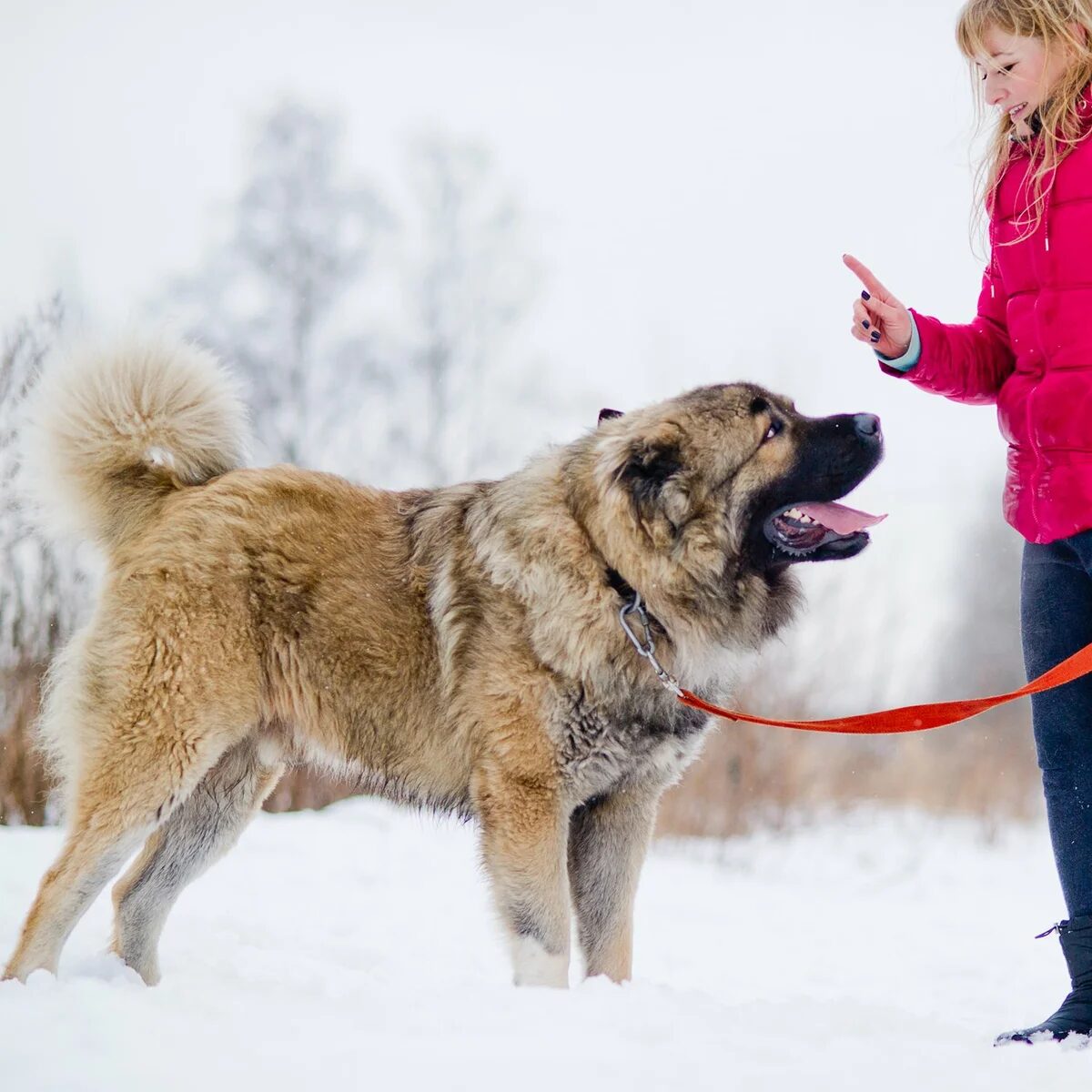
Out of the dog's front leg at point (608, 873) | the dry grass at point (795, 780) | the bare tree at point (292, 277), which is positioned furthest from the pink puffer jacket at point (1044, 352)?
the bare tree at point (292, 277)

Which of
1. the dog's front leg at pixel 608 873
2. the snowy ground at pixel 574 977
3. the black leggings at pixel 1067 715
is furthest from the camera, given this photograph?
the dog's front leg at pixel 608 873

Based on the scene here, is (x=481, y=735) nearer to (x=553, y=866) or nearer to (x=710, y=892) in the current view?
(x=553, y=866)

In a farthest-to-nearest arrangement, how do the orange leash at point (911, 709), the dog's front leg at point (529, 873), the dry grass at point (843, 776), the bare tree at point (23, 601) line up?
the dry grass at point (843, 776)
the bare tree at point (23, 601)
the dog's front leg at point (529, 873)
the orange leash at point (911, 709)

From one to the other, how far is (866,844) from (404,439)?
5441mm

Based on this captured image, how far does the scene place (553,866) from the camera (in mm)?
2637

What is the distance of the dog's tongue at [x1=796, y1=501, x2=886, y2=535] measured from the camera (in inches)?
106

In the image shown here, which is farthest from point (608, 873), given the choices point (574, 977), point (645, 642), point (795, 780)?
point (795, 780)

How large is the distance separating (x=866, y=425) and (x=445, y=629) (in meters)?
1.21

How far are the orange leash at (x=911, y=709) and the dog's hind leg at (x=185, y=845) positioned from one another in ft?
3.92

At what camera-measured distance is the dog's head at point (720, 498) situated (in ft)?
8.88

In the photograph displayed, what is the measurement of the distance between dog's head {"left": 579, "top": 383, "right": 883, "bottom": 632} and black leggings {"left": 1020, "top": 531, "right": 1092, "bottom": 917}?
52 centimetres

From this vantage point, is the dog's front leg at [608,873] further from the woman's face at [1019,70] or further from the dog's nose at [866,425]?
the woman's face at [1019,70]

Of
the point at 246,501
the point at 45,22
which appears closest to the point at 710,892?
the point at 246,501

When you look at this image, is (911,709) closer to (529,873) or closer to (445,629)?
(529,873)
